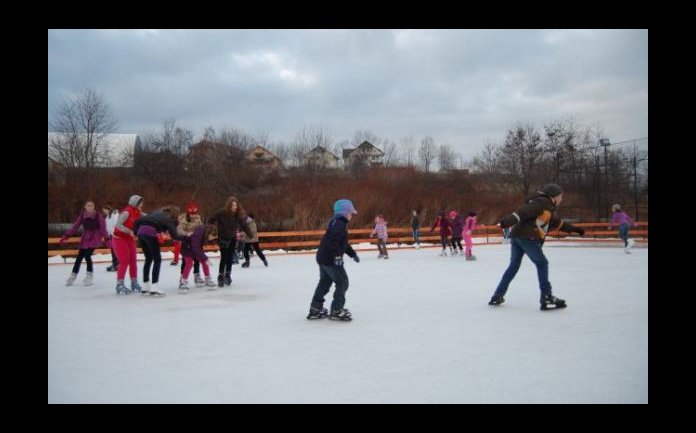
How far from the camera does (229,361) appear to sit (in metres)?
4.18

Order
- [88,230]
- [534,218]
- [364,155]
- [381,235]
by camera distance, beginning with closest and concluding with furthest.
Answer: [534,218] < [88,230] < [381,235] < [364,155]

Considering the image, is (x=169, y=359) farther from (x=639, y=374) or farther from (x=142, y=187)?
(x=142, y=187)

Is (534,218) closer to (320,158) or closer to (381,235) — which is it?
(381,235)

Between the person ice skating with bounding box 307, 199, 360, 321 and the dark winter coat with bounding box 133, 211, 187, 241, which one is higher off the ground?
the dark winter coat with bounding box 133, 211, 187, 241

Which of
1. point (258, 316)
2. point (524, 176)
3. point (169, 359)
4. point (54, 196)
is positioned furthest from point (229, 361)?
point (524, 176)

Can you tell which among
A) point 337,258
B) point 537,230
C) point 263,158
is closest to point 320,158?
point 263,158

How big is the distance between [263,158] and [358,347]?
97.2 feet

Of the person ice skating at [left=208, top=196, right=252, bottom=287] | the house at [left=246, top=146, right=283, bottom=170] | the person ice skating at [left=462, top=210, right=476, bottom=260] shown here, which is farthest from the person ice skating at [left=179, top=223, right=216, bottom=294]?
the house at [left=246, top=146, right=283, bottom=170]

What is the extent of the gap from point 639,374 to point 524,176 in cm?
3204

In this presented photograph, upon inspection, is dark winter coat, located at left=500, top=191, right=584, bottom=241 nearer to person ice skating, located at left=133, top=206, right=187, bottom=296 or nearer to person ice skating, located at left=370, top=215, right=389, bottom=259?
person ice skating, located at left=133, top=206, right=187, bottom=296

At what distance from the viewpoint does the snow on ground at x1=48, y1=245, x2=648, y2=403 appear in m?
3.42

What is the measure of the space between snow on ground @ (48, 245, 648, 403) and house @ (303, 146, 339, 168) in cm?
2511

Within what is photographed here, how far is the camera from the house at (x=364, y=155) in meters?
36.0

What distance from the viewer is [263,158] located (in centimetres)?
3334
